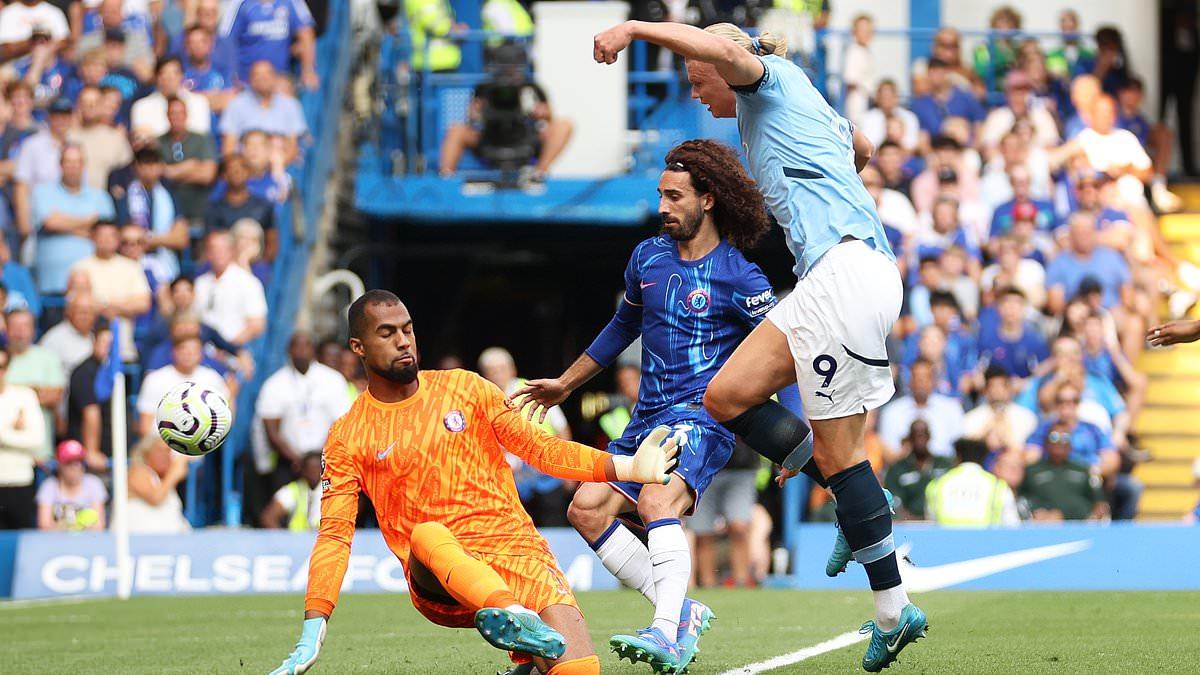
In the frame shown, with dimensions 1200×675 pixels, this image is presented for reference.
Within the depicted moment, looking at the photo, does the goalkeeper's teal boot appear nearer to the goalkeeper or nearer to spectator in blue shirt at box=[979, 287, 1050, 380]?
Result: the goalkeeper

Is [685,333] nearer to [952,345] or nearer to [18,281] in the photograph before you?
[952,345]

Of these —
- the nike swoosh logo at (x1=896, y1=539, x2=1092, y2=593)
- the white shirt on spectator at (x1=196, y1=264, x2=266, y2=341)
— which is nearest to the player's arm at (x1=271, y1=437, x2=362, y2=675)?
the nike swoosh logo at (x1=896, y1=539, x2=1092, y2=593)

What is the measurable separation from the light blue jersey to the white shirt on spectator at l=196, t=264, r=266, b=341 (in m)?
9.83

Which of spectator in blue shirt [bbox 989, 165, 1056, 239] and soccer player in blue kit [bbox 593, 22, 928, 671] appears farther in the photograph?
spectator in blue shirt [bbox 989, 165, 1056, 239]

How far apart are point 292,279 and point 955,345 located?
6035 mm

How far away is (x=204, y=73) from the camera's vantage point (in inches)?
724

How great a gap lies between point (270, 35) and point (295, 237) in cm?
240

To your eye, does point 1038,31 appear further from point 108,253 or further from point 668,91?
point 108,253

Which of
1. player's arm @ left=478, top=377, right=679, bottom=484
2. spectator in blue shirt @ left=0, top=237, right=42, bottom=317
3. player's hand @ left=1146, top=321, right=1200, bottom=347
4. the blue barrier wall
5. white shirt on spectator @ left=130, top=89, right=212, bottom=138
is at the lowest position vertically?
the blue barrier wall

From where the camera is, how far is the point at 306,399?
15.5 meters

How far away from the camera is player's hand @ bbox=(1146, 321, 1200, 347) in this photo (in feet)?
23.8

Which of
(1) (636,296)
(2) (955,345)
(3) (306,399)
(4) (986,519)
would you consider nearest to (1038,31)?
(2) (955,345)

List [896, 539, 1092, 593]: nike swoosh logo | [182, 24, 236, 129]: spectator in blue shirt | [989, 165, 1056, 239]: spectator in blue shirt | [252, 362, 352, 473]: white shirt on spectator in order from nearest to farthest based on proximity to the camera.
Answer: [896, 539, 1092, 593]: nike swoosh logo < [252, 362, 352, 473]: white shirt on spectator < [989, 165, 1056, 239]: spectator in blue shirt < [182, 24, 236, 129]: spectator in blue shirt

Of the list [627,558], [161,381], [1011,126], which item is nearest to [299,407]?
[161,381]
